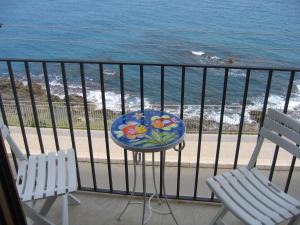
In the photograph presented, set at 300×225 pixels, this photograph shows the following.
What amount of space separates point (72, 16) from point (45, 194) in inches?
1775

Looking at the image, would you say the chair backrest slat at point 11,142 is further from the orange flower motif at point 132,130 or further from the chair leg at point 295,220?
the chair leg at point 295,220

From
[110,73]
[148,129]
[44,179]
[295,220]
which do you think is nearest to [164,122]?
[148,129]

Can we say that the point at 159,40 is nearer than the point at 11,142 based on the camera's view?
No

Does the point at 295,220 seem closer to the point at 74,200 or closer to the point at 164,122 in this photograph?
the point at 164,122

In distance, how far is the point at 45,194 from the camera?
191cm

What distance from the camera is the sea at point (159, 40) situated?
25.5 m

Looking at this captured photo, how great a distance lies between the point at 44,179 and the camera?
2.04 meters

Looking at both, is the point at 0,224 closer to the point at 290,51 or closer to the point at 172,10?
A: the point at 290,51

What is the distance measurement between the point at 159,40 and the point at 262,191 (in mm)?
36125

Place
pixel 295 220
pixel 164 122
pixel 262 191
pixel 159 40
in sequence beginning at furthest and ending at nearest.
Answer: pixel 159 40 → pixel 164 122 → pixel 262 191 → pixel 295 220

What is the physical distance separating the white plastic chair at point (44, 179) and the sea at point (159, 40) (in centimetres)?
2057

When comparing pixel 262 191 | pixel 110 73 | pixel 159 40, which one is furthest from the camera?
pixel 159 40

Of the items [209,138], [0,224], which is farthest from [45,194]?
[209,138]

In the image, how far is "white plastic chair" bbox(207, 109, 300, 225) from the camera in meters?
1.78
